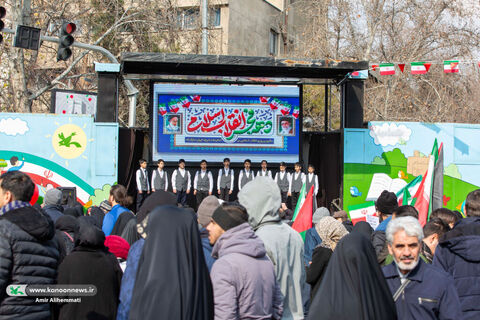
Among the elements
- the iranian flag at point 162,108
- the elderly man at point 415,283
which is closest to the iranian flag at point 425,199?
the elderly man at point 415,283

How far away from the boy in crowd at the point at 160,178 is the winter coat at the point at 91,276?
13.9 meters

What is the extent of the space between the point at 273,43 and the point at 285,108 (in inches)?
645

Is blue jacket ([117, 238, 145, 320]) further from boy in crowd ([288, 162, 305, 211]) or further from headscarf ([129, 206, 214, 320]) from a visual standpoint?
boy in crowd ([288, 162, 305, 211])

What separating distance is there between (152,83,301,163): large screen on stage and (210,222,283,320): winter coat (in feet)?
49.0

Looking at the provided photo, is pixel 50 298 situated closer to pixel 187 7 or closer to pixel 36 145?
pixel 36 145

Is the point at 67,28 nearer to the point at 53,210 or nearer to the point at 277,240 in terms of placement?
the point at 53,210

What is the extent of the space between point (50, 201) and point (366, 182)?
11.9 meters

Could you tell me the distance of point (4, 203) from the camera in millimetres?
4289

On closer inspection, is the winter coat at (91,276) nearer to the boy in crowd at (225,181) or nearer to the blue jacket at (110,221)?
the blue jacket at (110,221)

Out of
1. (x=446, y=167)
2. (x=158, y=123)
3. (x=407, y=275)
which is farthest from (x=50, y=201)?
(x=446, y=167)

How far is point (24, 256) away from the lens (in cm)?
406

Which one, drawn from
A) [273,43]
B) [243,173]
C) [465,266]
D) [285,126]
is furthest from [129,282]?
[273,43]

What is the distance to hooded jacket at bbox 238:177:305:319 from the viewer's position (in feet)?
14.5

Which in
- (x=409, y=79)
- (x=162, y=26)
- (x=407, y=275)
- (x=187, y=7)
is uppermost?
(x=187, y=7)
